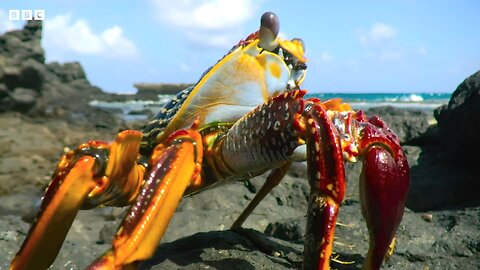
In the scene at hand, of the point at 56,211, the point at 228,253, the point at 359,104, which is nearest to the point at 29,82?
the point at 228,253

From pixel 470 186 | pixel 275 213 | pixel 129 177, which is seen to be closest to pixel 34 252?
pixel 129 177

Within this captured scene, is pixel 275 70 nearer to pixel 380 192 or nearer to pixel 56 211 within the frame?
pixel 380 192

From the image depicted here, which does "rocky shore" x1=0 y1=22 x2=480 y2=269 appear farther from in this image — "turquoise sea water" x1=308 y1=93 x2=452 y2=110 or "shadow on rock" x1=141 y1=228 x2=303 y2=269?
"turquoise sea water" x1=308 y1=93 x2=452 y2=110

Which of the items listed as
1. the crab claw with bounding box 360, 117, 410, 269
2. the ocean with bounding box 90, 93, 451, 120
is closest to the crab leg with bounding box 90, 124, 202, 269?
the crab claw with bounding box 360, 117, 410, 269

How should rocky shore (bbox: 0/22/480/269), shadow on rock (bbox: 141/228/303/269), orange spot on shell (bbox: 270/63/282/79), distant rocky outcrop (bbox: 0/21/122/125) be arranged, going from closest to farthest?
shadow on rock (bbox: 141/228/303/269) < rocky shore (bbox: 0/22/480/269) < orange spot on shell (bbox: 270/63/282/79) < distant rocky outcrop (bbox: 0/21/122/125)

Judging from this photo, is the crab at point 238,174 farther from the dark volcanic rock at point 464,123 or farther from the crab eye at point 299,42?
the dark volcanic rock at point 464,123

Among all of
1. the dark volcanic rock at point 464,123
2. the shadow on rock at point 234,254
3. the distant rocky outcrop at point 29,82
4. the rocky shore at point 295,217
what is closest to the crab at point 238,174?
the shadow on rock at point 234,254
